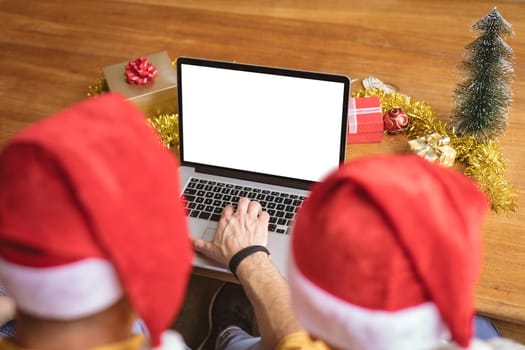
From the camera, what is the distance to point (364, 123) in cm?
138

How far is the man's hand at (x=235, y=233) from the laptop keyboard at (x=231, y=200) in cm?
3

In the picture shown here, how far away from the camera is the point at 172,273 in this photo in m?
0.67

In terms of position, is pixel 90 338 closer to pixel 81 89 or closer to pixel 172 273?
pixel 172 273

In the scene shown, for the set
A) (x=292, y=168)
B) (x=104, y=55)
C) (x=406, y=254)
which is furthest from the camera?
(x=104, y=55)

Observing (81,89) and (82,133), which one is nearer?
(82,133)

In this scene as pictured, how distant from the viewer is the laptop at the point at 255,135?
49.1 inches

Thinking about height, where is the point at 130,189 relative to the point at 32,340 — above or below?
above

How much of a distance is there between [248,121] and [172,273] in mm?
662

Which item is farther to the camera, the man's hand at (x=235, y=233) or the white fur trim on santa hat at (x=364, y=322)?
the man's hand at (x=235, y=233)

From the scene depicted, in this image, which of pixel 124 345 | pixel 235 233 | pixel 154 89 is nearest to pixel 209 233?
pixel 235 233

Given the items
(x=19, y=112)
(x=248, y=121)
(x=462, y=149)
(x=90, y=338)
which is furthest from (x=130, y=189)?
(x=19, y=112)

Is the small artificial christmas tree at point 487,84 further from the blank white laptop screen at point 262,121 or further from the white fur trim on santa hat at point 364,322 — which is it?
the white fur trim on santa hat at point 364,322

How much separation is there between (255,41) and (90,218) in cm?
117

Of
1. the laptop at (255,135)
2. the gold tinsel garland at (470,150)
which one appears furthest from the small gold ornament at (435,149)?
the laptop at (255,135)
